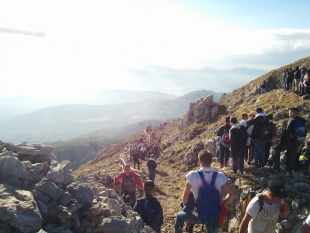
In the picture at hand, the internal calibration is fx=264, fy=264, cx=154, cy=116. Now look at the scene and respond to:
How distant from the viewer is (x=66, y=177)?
10.3 meters

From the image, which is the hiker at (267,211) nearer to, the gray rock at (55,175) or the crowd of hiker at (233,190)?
the crowd of hiker at (233,190)

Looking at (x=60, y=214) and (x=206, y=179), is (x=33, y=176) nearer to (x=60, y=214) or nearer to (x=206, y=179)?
(x=60, y=214)

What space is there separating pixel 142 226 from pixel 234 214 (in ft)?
15.5

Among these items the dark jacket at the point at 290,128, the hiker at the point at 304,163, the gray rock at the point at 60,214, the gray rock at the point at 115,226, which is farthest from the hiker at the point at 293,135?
the gray rock at the point at 60,214

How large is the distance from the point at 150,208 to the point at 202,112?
102ft

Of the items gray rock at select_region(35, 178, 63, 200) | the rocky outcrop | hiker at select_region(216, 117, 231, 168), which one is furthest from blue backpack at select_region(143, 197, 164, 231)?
hiker at select_region(216, 117, 231, 168)

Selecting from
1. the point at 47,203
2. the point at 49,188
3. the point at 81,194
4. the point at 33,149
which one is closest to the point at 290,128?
the point at 81,194

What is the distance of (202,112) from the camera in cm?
3875

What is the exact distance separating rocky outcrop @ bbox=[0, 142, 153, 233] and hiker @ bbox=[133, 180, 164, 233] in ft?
1.97

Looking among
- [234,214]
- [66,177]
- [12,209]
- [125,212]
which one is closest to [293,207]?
[234,214]

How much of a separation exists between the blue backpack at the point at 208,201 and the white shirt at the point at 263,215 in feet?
2.65

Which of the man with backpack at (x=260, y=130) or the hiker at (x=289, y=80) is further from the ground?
the hiker at (x=289, y=80)

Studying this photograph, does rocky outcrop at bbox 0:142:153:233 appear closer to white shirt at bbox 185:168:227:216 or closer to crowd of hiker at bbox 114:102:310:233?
crowd of hiker at bbox 114:102:310:233

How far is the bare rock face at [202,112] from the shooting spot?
123 ft
